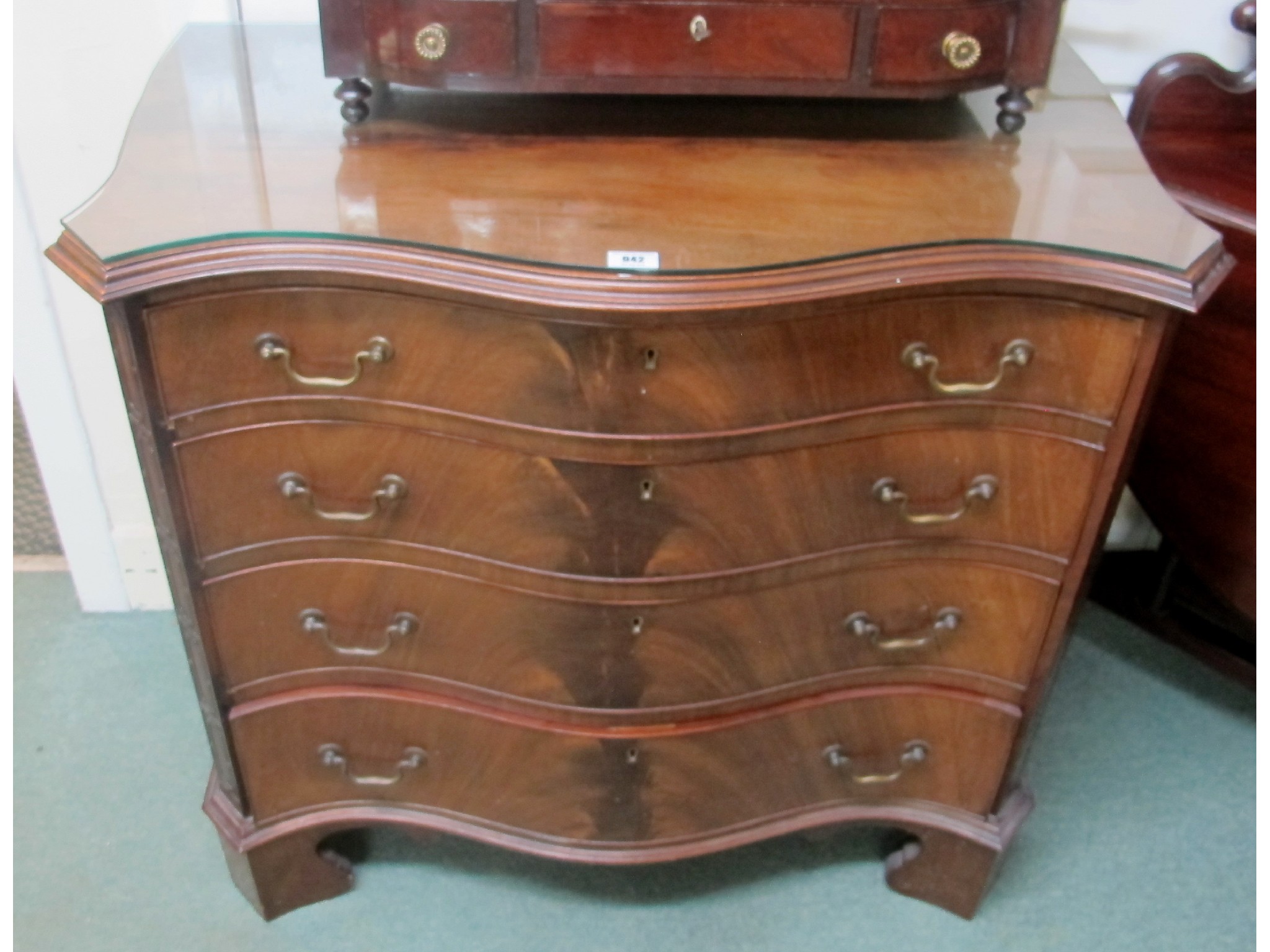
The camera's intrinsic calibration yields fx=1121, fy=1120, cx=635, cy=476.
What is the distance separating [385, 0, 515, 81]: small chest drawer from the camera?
1.05 metres

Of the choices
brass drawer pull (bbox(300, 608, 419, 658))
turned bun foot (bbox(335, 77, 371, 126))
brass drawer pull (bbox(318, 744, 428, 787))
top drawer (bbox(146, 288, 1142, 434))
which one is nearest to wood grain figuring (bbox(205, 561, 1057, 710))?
brass drawer pull (bbox(300, 608, 419, 658))

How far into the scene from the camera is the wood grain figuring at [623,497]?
3.48 ft

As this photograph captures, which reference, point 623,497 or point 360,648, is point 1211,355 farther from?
point 360,648

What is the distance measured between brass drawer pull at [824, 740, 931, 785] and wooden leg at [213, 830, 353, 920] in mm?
633

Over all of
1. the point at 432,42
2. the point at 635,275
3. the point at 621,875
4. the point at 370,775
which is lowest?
the point at 621,875

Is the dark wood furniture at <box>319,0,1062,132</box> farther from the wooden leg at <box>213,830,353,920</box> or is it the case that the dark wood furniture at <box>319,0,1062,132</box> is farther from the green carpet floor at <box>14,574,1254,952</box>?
the green carpet floor at <box>14,574,1254,952</box>

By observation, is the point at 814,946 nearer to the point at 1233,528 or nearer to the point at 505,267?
the point at 1233,528

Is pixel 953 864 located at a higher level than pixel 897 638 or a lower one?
lower

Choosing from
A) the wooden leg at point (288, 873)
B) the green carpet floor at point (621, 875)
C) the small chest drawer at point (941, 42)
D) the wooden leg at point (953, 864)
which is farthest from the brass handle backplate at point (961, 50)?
the wooden leg at point (288, 873)

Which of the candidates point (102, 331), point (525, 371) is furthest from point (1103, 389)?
point (102, 331)

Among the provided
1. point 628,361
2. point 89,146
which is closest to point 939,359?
point 628,361

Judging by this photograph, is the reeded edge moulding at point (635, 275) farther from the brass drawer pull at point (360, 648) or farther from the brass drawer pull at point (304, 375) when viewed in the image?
the brass drawer pull at point (360, 648)

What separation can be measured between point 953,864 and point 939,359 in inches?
29.3

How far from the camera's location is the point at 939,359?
3.35 ft
